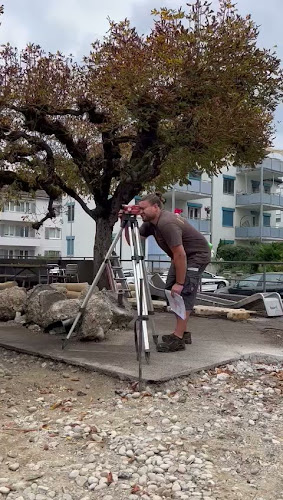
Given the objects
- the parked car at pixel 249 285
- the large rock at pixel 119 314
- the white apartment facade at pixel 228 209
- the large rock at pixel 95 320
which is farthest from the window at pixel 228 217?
the large rock at pixel 95 320

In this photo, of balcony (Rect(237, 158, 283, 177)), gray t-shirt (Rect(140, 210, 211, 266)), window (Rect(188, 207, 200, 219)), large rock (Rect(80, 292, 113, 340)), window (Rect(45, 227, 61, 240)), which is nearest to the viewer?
gray t-shirt (Rect(140, 210, 211, 266))

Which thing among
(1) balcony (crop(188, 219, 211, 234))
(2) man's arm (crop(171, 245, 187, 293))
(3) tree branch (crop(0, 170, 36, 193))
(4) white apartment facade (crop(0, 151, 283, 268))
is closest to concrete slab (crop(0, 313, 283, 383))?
(2) man's arm (crop(171, 245, 187, 293))

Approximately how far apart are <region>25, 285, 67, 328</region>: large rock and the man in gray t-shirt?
75.0 inches

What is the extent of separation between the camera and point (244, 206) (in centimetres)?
4781

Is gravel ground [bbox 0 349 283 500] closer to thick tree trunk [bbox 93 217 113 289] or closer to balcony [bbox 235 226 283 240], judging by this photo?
thick tree trunk [bbox 93 217 113 289]

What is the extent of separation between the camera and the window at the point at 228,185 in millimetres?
47031

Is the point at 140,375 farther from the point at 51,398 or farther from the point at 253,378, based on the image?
→ the point at 253,378

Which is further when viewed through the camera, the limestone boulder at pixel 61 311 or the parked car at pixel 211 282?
the parked car at pixel 211 282

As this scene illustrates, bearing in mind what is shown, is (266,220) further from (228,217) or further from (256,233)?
(228,217)

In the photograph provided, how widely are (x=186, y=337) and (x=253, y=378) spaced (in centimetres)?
131

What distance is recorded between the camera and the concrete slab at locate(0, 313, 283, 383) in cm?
520

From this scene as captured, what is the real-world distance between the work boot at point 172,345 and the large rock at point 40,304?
2.07m

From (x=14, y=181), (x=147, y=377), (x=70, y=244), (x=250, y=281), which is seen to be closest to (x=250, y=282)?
(x=250, y=281)

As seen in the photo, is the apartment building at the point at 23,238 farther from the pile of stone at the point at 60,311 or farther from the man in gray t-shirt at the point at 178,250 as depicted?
the man in gray t-shirt at the point at 178,250
